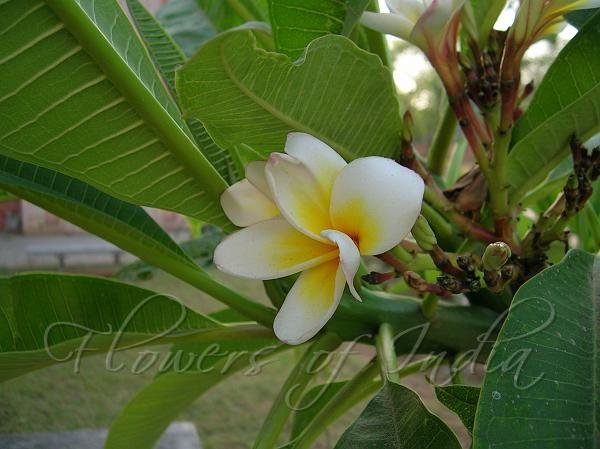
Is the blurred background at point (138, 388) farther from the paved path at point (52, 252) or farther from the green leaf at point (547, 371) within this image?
the paved path at point (52, 252)

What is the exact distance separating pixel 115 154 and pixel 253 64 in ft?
0.28

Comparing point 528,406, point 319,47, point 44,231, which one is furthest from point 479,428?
point 44,231

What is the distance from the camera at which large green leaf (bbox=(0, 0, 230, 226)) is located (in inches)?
11.6

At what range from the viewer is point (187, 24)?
2.28 feet

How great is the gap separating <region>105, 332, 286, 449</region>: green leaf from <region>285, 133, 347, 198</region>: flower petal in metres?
0.23

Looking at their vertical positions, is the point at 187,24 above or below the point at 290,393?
above

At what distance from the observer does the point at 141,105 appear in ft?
1.08

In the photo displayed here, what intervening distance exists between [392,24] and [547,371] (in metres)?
0.21

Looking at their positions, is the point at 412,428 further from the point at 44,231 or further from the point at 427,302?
the point at 44,231

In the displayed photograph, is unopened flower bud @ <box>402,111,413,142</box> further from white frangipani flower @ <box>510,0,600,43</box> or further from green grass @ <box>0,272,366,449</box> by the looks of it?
green grass @ <box>0,272,366,449</box>

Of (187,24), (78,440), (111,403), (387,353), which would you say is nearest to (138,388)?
(111,403)

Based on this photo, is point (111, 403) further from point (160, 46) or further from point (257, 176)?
point (257, 176)

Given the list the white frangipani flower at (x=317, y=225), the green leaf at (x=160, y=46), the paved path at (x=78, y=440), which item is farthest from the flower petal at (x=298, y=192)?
the paved path at (x=78, y=440)

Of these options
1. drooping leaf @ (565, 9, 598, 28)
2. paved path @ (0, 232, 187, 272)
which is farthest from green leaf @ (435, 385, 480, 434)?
paved path @ (0, 232, 187, 272)
